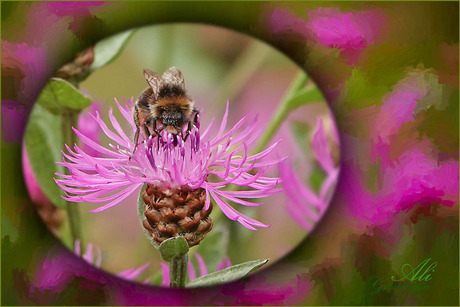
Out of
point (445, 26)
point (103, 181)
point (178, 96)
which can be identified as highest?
point (445, 26)

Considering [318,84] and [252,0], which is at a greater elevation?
[252,0]

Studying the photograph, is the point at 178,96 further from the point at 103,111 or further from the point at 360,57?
the point at 360,57

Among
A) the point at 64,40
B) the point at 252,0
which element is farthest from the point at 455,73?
the point at 64,40

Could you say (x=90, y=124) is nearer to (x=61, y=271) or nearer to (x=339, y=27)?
(x=61, y=271)

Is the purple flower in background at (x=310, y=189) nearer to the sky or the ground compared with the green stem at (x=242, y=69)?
nearer to the ground

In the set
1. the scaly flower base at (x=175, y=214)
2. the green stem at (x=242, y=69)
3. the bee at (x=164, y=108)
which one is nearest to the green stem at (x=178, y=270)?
the scaly flower base at (x=175, y=214)

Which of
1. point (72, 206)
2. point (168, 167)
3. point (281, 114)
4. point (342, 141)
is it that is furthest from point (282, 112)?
point (72, 206)

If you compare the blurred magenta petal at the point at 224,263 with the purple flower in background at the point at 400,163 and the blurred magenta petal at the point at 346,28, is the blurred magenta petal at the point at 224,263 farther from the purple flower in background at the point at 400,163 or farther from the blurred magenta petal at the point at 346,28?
the blurred magenta petal at the point at 346,28
